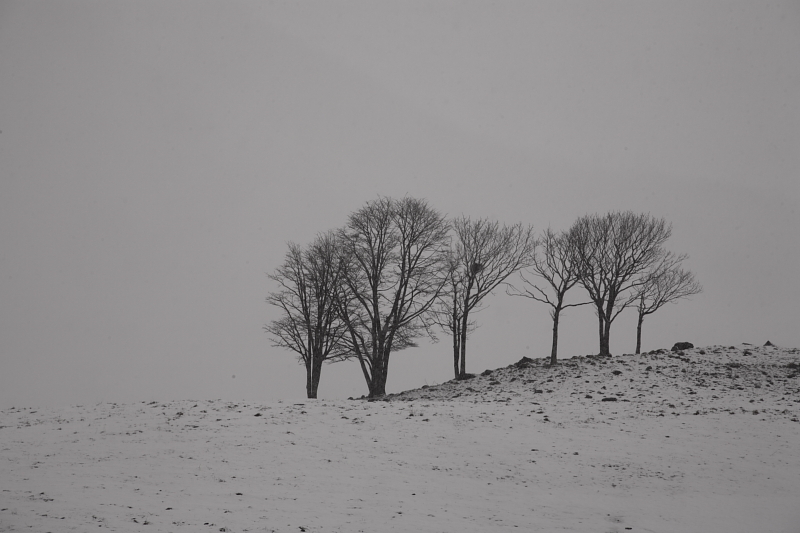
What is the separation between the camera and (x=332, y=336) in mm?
32469

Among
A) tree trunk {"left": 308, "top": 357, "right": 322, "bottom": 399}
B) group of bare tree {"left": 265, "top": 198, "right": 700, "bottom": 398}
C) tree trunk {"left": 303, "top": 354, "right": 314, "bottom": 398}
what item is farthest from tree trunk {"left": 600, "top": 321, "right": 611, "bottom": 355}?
tree trunk {"left": 303, "top": 354, "right": 314, "bottom": 398}

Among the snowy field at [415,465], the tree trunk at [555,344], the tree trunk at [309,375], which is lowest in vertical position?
the snowy field at [415,465]


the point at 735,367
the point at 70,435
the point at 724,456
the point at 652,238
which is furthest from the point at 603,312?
the point at 70,435

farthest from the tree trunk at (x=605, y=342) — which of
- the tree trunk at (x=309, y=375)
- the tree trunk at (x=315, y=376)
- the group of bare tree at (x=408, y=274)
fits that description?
the tree trunk at (x=309, y=375)

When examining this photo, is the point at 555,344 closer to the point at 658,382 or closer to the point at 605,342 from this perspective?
the point at 605,342

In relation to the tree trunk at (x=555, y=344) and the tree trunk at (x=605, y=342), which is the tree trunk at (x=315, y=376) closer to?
the tree trunk at (x=555, y=344)

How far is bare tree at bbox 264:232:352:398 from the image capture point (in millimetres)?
32406

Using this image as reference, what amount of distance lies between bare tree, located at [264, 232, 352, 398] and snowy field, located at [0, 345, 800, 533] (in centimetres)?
991

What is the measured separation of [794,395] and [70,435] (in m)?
29.8

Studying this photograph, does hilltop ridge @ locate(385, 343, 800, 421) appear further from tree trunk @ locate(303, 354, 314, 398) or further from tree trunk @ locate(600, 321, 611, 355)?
tree trunk @ locate(303, 354, 314, 398)

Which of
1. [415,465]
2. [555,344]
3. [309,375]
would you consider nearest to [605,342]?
[555,344]

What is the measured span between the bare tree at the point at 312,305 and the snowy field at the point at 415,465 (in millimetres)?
9907

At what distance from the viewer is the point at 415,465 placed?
14.9 metres

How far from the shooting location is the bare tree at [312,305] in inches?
1276
